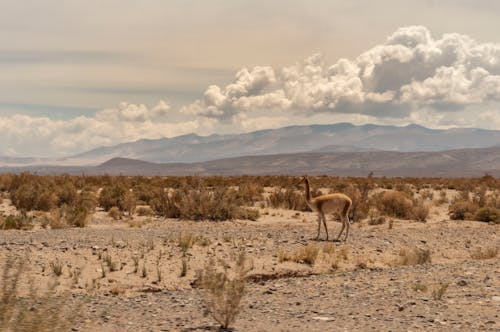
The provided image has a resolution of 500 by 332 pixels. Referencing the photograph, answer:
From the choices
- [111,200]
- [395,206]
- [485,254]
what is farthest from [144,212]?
[485,254]

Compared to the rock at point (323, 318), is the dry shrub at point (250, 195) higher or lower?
higher

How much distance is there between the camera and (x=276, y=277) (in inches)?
499

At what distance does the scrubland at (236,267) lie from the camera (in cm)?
828

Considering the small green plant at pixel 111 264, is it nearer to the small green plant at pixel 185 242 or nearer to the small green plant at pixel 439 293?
the small green plant at pixel 185 242

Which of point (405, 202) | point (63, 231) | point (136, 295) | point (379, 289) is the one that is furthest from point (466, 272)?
point (405, 202)

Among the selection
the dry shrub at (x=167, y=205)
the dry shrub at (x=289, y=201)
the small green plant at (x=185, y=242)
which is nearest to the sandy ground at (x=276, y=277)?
the small green plant at (x=185, y=242)

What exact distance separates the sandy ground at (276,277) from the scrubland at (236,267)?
0.11 feet

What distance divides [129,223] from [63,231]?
3.23 metres

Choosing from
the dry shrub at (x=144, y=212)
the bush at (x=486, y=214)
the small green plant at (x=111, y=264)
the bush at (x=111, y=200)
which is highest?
the bush at (x=111, y=200)

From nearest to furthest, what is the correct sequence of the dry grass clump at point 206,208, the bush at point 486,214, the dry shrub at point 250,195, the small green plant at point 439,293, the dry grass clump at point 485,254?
the small green plant at point 439,293
the dry grass clump at point 485,254
the dry grass clump at point 206,208
the bush at point 486,214
the dry shrub at point 250,195

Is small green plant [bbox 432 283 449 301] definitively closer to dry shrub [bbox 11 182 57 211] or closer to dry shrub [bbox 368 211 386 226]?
dry shrub [bbox 368 211 386 226]

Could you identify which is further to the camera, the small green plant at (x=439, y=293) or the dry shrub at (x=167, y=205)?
the dry shrub at (x=167, y=205)

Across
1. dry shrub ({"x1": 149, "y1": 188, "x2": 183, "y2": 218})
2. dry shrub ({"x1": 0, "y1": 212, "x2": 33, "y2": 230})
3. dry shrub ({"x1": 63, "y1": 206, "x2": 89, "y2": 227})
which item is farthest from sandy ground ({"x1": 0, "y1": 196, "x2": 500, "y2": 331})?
dry shrub ({"x1": 149, "y1": 188, "x2": 183, "y2": 218})

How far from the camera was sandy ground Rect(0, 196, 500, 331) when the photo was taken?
27.9ft
